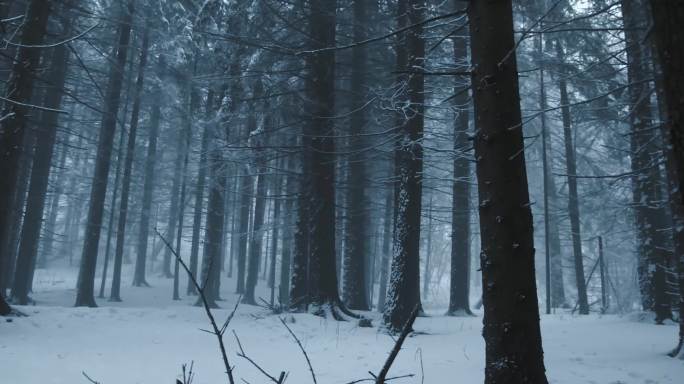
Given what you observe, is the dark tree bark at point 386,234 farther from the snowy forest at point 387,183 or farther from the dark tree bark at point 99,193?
the dark tree bark at point 99,193

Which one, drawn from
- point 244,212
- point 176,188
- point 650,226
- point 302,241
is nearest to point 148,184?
point 176,188

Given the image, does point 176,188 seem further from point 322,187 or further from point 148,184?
point 322,187

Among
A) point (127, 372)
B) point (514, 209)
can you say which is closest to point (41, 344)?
point (127, 372)

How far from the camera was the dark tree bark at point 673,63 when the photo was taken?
189 centimetres

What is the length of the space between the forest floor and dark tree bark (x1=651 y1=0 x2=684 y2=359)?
2999 mm

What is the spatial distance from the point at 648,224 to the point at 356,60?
8586 mm

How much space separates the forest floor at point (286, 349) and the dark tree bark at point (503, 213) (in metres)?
1.20

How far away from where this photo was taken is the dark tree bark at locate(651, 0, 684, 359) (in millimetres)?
1889

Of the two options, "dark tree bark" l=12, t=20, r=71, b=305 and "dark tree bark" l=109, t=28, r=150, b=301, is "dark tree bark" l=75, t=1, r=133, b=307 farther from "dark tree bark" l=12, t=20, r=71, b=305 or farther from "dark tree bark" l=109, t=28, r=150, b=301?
"dark tree bark" l=12, t=20, r=71, b=305

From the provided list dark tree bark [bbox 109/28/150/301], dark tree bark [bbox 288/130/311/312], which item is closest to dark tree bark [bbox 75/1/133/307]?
dark tree bark [bbox 109/28/150/301]

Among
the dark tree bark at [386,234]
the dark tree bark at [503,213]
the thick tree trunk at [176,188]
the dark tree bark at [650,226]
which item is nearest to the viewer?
the dark tree bark at [503,213]

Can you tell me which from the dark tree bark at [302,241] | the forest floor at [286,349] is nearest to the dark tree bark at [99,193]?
the forest floor at [286,349]

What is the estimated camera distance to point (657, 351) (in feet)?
24.1

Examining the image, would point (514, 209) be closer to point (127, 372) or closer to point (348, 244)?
point (127, 372)
